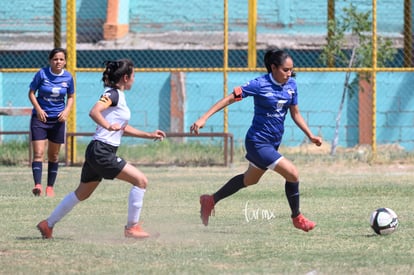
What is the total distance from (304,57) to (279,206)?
1187 centimetres

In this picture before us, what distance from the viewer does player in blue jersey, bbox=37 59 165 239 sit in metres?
9.10

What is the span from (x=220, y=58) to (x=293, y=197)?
14259 millimetres

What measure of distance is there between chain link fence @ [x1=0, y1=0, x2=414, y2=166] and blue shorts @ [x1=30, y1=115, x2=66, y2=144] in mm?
4458

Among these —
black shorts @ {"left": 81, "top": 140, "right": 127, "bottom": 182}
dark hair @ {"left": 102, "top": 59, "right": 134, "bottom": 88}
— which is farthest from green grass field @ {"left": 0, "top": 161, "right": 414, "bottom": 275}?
dark hair @ {"left": 102, "top": 59, "right": 134, "bottom": 88}

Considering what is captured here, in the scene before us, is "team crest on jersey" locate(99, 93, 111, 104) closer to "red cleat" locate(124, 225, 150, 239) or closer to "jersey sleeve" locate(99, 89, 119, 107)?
"jersey sleeve" locate(99, 89, 119, 107)

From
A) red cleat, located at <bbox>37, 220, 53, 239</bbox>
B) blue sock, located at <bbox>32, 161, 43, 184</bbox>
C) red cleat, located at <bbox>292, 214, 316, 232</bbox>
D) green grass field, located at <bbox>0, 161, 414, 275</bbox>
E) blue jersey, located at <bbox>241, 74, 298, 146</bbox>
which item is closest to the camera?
green grass field, located at <bbox>0, 161, 414, 275</bbox>

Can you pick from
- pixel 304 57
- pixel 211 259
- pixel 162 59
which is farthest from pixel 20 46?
pixel 211 259

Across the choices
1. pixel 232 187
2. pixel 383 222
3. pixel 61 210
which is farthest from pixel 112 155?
pixel 383 222

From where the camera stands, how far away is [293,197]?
970 centimetres

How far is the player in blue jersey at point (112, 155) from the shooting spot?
9.10 meters

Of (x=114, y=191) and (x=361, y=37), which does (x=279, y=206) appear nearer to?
(x=114, y=191)

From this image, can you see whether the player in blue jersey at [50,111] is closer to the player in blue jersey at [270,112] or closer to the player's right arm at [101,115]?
the player in blue jersey at [270,112]

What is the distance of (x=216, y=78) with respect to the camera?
21094 mm

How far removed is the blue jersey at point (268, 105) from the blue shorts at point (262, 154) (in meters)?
0.05
